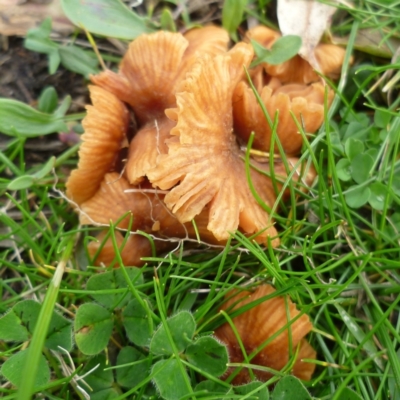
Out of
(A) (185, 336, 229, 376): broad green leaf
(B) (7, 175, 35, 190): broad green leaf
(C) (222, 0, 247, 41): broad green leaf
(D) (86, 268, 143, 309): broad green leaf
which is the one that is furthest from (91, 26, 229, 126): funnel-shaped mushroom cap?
(A) (185, 336, 229, 376): broad green leaf

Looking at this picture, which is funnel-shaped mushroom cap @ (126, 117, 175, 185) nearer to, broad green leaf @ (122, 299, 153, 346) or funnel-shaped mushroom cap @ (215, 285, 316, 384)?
broad green leaf @ (122, 299, 153, 346)

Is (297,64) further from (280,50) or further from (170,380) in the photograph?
(170,380)

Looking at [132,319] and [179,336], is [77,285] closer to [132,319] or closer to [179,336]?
[132,319]

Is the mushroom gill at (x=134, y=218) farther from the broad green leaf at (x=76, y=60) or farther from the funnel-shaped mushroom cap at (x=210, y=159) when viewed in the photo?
the broad green leaf at (x=76, y=60)


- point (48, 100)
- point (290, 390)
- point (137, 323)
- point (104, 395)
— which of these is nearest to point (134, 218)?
point (137, 323)

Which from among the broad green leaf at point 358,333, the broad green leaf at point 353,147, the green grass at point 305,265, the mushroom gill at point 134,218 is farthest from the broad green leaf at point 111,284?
the broad green leaf at point 353,147

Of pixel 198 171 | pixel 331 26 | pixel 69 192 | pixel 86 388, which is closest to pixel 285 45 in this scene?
pixel 331 26
